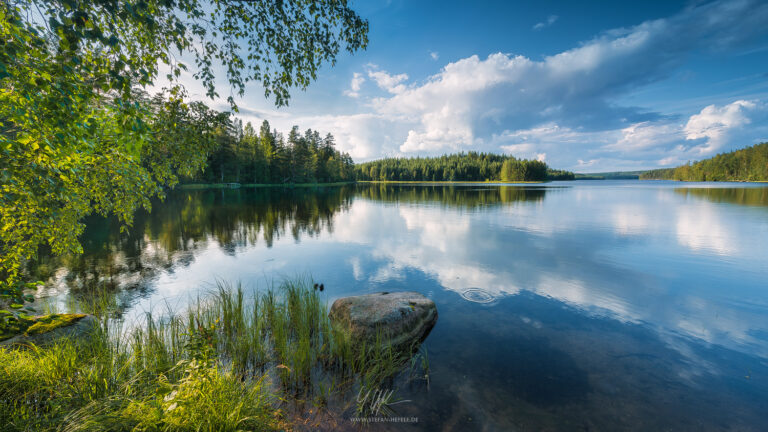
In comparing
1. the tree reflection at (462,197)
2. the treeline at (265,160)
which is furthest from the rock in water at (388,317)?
the treeline at (265,160)

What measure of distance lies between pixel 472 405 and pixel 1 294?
309 inches

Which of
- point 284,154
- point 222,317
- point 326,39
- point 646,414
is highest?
point 284,154

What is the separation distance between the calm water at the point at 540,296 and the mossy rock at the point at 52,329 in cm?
279

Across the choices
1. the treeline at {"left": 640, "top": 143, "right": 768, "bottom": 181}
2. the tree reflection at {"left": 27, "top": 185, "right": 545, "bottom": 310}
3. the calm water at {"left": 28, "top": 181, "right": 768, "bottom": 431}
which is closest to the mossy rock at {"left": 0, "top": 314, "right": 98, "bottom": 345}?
the calm water at {"left": 28, "top": 181, "right": 768, "bottom": 431}

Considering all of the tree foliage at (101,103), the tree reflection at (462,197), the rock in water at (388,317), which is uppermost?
the tree foliage at (101,103)

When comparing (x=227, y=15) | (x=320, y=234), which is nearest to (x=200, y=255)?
(x=320, y=234)

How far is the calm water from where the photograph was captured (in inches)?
224

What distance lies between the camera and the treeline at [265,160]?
267 ft

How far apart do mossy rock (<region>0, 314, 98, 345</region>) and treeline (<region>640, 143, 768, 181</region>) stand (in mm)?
216151

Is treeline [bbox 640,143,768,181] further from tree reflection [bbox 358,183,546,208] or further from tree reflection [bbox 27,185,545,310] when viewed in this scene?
tree reflection [bbox 27,185,545,310]

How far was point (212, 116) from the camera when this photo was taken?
6301mm

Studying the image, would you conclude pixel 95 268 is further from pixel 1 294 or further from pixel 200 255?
pixel 1 294

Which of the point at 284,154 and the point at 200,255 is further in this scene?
the point at 284,154

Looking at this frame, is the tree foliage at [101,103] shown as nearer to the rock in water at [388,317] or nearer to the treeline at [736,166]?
the rock in water at [388,317]
